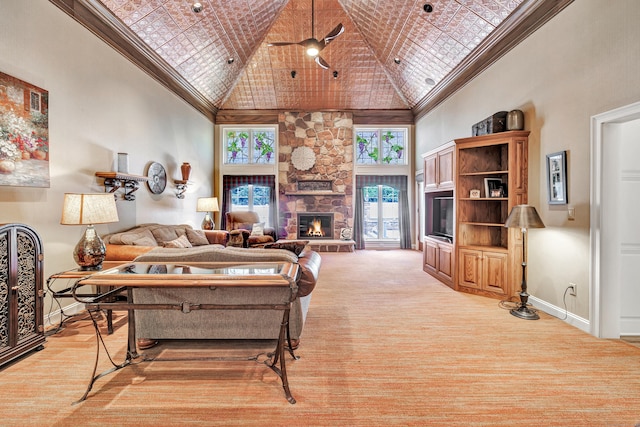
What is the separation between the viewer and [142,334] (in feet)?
8.49

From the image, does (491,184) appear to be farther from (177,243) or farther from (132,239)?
(132,239)

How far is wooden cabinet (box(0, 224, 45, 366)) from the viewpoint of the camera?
2.28 meters

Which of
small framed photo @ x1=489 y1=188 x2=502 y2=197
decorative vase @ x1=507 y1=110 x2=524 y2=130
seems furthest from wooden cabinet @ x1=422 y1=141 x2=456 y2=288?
decorative vase @ x1=507 y1=110 x2=524 y2=130

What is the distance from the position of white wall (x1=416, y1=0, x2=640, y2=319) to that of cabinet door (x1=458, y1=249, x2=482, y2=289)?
60 centimetres

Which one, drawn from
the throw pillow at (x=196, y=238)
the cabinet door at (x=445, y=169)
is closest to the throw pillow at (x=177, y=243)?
the throw pillow at (x=196, y=238)

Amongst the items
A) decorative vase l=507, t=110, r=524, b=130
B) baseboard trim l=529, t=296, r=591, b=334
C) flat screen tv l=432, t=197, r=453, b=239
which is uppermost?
decorative vase l=507, t=110, r=524, b=130

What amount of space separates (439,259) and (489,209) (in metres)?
1.12

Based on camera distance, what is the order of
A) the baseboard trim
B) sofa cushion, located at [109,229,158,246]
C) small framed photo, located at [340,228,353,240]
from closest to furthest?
the baseboard trim, sofa cushion, located at [109,229,158,246], small framed photo, located at [340,228,353,240]

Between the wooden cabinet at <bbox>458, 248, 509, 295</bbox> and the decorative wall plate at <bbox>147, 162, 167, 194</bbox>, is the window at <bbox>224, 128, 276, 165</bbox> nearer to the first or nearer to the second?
the decorative wall plate at <bbox>147, 162, 167, 194</bbox>

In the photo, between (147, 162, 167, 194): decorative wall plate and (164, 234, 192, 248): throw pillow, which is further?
(147, 162, 167, 194): decorative wall plate

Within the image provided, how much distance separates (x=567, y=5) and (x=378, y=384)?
4260mm

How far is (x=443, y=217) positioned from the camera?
5.25 meters

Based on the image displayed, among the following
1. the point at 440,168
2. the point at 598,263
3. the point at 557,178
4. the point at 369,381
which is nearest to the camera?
the point at 369,381

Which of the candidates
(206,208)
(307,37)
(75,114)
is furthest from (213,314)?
(307,37)
